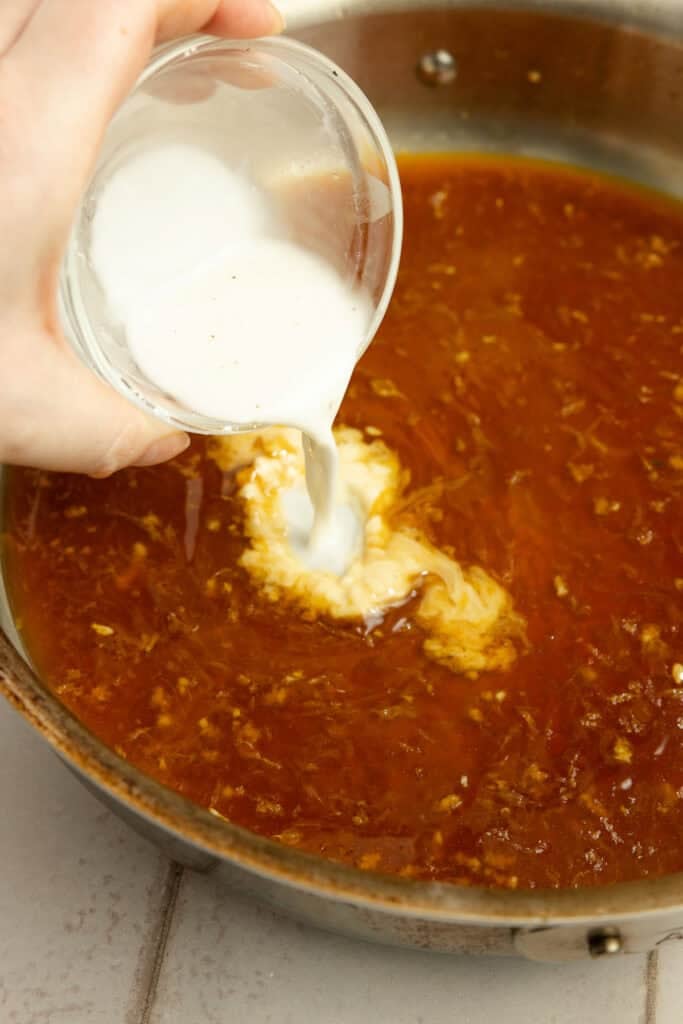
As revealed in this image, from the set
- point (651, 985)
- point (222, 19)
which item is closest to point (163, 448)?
point (222, 19)

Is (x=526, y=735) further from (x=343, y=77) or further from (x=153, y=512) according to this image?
(x=343, y=77)

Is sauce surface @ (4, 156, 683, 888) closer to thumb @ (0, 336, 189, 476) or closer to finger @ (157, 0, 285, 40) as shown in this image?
thumb @ (0, 336, 189, 476)

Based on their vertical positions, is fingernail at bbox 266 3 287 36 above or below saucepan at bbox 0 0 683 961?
above

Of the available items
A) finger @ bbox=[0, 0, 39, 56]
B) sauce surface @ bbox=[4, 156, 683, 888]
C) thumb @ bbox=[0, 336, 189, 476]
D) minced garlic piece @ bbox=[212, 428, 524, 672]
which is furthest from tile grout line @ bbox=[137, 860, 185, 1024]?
finger @ bbox=[0, 0, 39, 56]

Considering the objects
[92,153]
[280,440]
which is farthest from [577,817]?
[92,153]

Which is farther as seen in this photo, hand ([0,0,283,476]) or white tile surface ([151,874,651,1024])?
white tile surface ([151,874,651,1024])

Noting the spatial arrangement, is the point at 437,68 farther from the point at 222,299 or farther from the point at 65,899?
the point at 65,899

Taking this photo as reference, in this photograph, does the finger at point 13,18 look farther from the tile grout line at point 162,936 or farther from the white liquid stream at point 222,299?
the tile grout line at point 162,936
